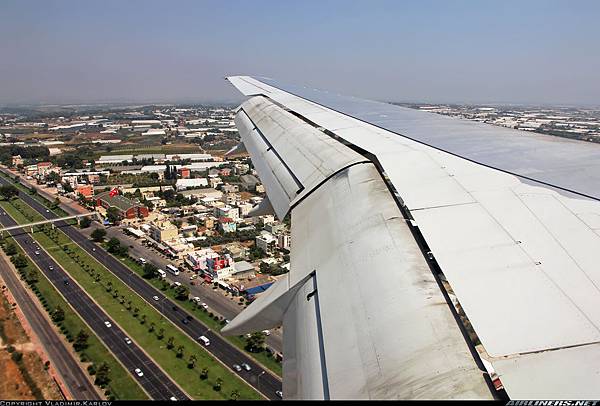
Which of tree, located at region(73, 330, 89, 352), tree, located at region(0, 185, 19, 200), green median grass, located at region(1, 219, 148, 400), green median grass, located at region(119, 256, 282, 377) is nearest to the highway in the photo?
green median grass, located at region(119, 256, 282, 377)

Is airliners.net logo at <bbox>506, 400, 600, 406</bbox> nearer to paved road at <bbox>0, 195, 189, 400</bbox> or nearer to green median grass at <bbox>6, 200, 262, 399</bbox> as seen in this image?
green median grass at <bbox>6, 200, 262, 399</bbox>

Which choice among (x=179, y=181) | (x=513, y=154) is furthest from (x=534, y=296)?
(x=179, y=181)

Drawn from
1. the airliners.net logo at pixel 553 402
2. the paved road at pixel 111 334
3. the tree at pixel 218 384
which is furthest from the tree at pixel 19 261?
the airliners.net logo at pixel 553 402

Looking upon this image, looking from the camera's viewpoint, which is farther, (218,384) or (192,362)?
(192,362)

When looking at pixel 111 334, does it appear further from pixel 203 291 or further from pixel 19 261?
pixel 19 261

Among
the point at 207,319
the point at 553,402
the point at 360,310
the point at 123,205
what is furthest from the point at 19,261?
the point at 553,402

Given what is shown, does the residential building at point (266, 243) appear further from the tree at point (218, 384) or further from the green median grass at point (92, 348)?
the tree at point (218, 384)
